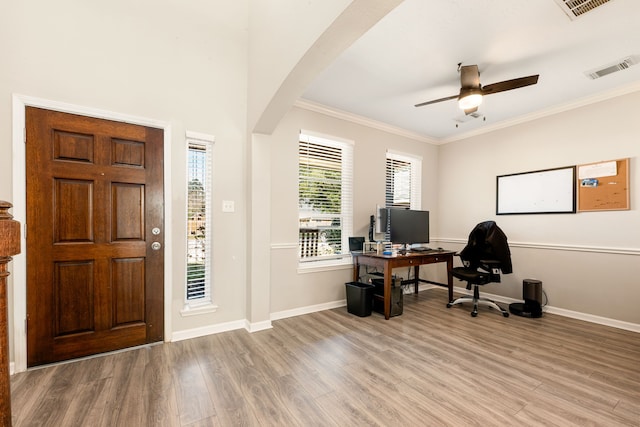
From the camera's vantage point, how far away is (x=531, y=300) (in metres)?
3.59

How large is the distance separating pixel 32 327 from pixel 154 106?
2.09m

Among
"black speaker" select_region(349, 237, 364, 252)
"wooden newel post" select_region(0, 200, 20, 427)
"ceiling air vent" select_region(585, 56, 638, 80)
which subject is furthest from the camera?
"black speaker" select_region(349, 237, 364, 252)

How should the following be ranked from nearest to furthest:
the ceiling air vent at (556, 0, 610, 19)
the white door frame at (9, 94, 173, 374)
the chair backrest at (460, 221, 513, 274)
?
the ceiling air vent at (556, 0, 610, 19) → the white door frame at (9, 94, 173, 374) → the chair backrest at (460, 221, 513, 274)

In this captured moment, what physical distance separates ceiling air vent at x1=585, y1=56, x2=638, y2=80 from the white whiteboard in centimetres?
114

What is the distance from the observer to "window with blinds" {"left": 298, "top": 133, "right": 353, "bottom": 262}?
12.3ft

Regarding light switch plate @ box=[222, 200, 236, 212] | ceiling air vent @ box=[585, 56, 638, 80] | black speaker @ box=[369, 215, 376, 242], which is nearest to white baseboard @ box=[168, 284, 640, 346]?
black speaker @ box=[369, 215, 376, 242]

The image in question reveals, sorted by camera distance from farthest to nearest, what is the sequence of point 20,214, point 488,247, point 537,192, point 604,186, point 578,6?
point 537,192
point 488,247
point 604,186
point 20,214
point 578,6

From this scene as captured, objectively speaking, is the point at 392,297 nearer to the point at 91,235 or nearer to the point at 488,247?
the point at 488,247

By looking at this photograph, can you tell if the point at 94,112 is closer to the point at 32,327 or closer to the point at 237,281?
the point at 32,327

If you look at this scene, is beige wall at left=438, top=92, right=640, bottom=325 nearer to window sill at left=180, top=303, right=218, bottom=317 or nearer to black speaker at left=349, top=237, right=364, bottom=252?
black speaker at left=349, top=237, right=364, bottom=252

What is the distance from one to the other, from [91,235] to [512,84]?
13.2 feet

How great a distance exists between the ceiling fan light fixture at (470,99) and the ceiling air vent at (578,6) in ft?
2.60

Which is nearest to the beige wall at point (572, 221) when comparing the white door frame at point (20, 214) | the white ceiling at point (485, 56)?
the white ceiling at point (485, 56)

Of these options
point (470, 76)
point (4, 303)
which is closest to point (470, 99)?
point (470, 76)
